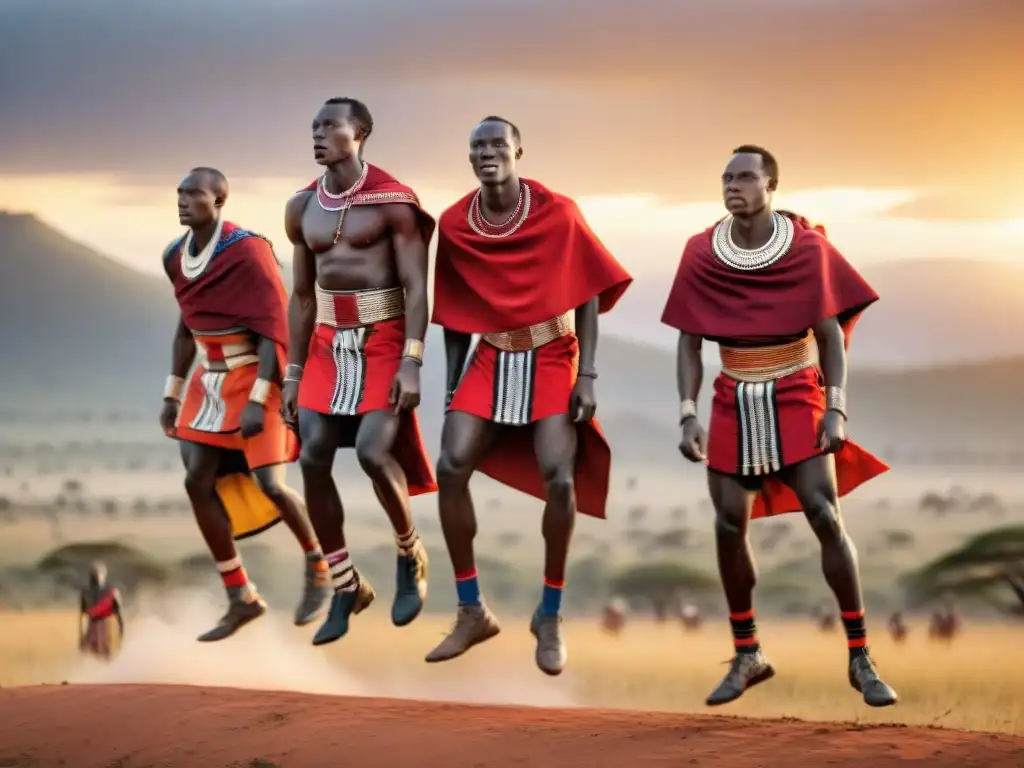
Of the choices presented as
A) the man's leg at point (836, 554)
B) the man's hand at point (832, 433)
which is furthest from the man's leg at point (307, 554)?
the man's hand at point (832, 433)

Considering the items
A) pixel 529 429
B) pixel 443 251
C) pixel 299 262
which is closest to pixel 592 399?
pixel 529 429

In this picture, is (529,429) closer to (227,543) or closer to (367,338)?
(367,338)

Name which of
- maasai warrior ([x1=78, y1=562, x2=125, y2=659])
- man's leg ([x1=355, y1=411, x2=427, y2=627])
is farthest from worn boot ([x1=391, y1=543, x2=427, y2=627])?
maasai warrior ([x1=78, y1=562, x2=125, y2=659])

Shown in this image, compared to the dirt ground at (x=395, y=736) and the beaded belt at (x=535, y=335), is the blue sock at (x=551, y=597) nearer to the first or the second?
the dirt ground at (x=395, y=736)

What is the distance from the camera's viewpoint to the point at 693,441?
7.71 metres

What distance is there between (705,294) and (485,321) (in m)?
1.05

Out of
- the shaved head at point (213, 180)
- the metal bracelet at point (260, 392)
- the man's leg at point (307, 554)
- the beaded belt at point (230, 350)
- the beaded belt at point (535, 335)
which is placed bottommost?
the man's leg at point (307, 554)

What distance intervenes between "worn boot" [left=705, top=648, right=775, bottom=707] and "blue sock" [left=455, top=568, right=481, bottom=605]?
1198 millimetres

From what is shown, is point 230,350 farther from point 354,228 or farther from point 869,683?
point 869,683

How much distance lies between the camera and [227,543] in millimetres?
9188

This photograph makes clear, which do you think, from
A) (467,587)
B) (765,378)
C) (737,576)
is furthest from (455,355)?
(737,576)

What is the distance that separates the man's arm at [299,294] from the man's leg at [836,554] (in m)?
2.54

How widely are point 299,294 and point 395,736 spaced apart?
7.37 ft

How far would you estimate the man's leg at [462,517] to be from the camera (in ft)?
26.2
